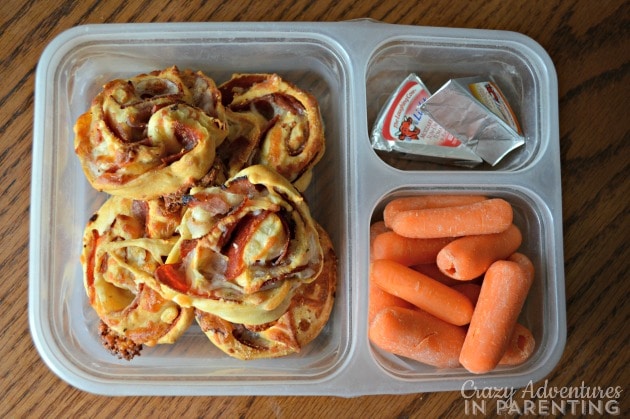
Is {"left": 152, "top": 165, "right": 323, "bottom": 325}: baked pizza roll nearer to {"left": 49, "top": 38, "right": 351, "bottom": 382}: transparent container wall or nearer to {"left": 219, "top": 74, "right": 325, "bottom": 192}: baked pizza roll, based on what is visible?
{"left": 219, "top": 74, "right": 325, "bottom": 192}: baked pizza roll

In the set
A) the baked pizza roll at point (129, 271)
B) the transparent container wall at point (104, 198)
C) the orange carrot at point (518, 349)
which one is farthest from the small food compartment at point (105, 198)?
the orange carrot at point (518, 349)

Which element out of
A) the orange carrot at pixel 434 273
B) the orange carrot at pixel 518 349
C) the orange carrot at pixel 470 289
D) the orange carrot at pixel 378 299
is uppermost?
the orange carrot at pixel 378 299

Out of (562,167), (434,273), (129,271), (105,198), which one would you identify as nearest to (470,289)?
(434,273)

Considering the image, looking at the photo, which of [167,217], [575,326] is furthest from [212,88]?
[575,326]

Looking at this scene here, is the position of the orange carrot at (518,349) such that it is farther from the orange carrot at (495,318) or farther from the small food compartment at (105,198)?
the small food compartment at (105,198)

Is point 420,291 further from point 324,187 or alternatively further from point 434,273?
point 324,187

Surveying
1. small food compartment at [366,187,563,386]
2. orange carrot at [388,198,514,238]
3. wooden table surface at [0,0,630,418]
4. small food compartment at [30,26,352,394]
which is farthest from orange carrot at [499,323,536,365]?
small food compartment at [30,26,352,394]
